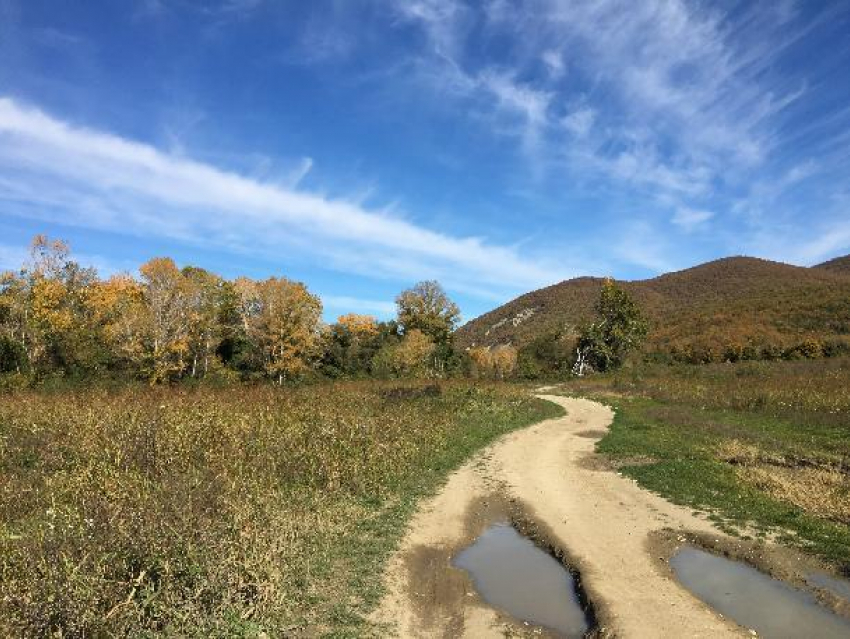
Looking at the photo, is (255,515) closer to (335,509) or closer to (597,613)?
(335,509)

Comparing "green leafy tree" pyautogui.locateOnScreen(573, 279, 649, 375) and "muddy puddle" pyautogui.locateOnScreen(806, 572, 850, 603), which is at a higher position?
"green leafy tree" pyautogui.locateOnScreen(573, 279, 649, 375)

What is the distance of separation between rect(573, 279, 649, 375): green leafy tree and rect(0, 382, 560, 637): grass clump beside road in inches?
1893

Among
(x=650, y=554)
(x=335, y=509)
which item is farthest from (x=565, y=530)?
(x=335, y=509)

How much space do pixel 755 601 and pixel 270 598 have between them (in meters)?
7.32

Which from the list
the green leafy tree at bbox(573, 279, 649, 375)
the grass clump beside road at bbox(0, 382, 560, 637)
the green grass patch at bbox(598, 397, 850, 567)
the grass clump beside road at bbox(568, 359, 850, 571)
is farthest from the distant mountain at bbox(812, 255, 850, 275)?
the grass clump beside road at bbox(0, 382, 560, 637)

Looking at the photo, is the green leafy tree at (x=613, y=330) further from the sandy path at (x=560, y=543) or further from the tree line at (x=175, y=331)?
the sandy path at (x=560, y=543)

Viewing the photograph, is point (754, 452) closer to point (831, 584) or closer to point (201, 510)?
point (831, 584)

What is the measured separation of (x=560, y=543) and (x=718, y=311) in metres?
96.1

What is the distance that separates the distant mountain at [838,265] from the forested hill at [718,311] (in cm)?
26

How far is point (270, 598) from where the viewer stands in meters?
7.53

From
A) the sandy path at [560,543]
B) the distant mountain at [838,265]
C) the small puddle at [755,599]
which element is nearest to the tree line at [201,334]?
the sandy path at [560,543]

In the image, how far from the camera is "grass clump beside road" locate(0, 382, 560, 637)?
6.75 meters

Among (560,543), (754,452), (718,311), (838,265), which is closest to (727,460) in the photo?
(754,452)

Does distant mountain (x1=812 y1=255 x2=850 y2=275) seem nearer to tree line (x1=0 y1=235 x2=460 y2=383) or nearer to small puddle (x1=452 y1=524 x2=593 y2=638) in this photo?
tree line (x1=0 y1=235 x2=460 y2=383)
